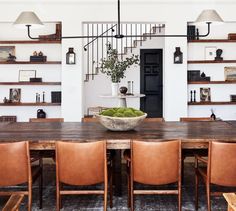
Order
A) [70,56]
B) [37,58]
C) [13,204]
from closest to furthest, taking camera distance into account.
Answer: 1. [13,204]
2. [70,56]
3. [37,58]

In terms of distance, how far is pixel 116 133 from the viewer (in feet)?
11.7

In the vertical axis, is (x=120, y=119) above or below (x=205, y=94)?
below

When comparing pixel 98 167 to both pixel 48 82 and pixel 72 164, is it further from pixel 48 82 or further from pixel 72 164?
pixel 48 82

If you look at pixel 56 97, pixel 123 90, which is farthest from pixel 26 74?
pixel 123 90

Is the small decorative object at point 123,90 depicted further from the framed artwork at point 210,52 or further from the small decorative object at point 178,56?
the framed artwork at point 210,52

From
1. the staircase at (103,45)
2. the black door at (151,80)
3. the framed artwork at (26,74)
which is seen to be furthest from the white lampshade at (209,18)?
the black door at (151,80)

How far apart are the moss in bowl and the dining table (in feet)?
0.21

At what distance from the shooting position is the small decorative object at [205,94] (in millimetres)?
7047

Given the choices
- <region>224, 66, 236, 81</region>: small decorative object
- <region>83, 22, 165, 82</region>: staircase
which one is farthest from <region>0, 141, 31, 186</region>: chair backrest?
<region>83, 22, 165, 82</region>: staircase

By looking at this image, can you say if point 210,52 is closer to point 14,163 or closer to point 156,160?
point 156,160

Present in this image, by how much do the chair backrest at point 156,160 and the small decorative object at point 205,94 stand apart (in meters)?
4.16

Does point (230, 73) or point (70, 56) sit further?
point (230, 73)

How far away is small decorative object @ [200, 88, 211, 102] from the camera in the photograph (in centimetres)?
705

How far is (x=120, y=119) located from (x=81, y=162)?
0.69 m
